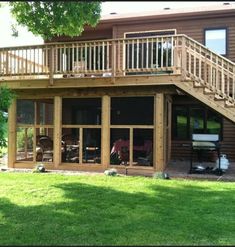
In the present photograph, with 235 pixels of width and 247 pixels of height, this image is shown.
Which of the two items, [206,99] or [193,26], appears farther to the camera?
[193,26]

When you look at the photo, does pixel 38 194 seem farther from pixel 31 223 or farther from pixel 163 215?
pixel 163 215

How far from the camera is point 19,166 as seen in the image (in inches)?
511

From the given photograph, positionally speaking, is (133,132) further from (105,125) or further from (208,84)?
(208,84)

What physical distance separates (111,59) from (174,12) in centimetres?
395

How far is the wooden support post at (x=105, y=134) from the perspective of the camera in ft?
39.5

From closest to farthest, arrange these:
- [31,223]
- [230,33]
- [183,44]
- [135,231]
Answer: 1. [135,231]
2. [31,223]
3. [183,44]
4. [230,33]

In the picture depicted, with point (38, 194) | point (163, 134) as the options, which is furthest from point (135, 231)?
point (163, 134)

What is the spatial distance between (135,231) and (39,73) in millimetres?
7992

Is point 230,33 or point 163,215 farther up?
point 230,33

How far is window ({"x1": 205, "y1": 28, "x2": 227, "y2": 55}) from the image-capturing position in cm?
1449

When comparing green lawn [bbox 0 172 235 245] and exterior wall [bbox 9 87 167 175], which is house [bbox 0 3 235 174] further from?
green lawn [bbox 0 172 235 245]

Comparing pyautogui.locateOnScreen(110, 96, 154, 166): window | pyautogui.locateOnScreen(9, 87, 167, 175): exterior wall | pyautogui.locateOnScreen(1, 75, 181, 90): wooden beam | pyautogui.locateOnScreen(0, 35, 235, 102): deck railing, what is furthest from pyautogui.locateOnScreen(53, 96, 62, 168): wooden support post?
pyautogui.locateOnScreen(110, 96, 154, 166): window

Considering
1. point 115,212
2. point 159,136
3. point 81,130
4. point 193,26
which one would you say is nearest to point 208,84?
point 159,136

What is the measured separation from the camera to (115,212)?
6.41 metres
